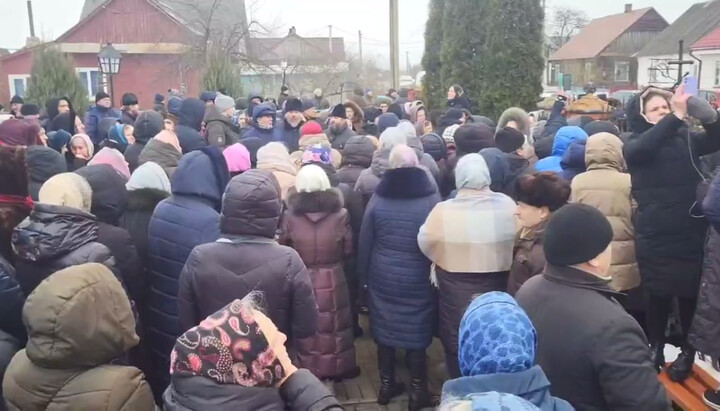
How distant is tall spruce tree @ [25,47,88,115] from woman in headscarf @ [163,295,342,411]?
16.5 meters

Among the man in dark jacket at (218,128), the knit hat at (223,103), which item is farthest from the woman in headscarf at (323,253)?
the knit hat at (223,103)

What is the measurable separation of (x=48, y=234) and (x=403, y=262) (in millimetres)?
2226

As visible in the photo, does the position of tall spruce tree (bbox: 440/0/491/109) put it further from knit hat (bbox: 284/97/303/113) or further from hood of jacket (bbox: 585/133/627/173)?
hood of jacket (bbox: 585/133/627/173)

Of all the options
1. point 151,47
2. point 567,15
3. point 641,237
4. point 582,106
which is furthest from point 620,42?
point 641,237

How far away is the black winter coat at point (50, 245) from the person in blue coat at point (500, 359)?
7.02 ft

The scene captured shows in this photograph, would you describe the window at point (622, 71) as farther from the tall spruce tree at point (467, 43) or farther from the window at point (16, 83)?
the tall spruce tree at point (467, 43)

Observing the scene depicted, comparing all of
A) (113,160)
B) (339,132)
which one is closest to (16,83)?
(339,132)

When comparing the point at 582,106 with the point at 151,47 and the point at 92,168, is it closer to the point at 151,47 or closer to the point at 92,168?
the point at 92,168

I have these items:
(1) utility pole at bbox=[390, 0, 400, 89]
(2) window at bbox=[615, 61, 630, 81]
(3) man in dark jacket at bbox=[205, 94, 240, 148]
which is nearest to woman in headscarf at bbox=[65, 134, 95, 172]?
(3) man in dark jacket at bbox=[205, 94, 240, 148]

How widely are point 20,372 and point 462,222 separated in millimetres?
2551

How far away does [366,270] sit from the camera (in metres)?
4.70

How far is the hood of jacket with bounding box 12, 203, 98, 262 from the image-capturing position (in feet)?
10.6

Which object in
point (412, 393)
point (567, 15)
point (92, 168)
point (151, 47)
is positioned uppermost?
point (567, 15)

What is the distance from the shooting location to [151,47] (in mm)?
34219
